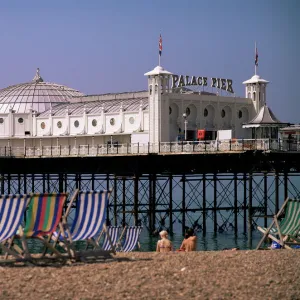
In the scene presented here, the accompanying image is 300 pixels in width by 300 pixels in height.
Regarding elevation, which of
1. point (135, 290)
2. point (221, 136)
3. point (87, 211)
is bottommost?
point (135, 290)

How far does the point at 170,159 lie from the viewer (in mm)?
53562

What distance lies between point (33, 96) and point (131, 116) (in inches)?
662

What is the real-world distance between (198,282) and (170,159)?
3588 centimetres

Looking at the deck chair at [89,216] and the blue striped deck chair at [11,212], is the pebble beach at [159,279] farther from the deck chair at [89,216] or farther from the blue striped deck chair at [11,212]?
the deck chair at [89,216]

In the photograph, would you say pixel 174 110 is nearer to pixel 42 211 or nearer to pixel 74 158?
pixel 74 158

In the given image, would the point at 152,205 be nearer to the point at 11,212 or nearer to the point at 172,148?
the point at 172,148

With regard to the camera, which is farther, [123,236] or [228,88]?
[228,88]

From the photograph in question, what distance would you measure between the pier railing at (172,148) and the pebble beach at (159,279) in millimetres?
27426

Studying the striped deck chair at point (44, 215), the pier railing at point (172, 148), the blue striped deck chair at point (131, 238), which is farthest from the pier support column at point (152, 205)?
the striped deck chair at point (44, 215)

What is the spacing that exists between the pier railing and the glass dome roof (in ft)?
44.2

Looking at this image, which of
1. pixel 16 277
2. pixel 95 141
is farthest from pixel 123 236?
pixel 95 141

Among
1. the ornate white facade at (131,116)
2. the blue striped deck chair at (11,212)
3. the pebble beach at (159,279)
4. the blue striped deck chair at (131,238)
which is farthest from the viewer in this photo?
the ornate white facade at (131,116)

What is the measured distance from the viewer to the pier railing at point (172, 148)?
48.2 m

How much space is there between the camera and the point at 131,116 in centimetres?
6022
